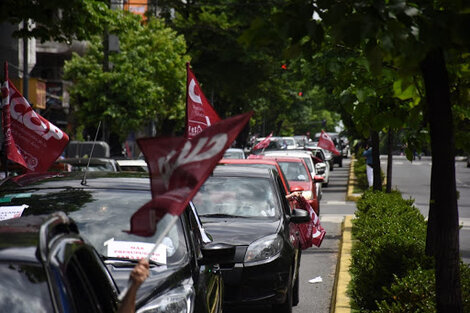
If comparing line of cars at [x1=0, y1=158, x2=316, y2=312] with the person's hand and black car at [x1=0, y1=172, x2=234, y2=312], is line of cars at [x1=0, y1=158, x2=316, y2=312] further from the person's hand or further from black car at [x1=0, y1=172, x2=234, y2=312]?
the person's hand

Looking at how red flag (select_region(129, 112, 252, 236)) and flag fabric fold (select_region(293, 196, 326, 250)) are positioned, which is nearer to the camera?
red flag (select_region(129, 112, 252, 236))

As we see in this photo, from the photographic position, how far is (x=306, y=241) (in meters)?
12.3

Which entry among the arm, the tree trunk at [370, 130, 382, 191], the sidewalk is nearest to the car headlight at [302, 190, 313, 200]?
the tree trunk at [370, 130, 382, 191]

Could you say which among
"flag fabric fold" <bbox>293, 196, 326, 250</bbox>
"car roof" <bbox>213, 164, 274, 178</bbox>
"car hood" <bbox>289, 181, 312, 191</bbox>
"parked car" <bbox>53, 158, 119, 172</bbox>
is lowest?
"car hood" <bbox>289, 181, 312, 191</bbox>

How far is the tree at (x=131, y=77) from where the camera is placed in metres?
34.9

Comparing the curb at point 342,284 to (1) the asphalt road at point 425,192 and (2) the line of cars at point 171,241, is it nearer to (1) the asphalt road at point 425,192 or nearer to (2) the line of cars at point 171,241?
(2) the line of cars at point 171,241

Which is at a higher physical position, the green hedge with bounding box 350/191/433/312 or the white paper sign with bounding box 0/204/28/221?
the white paper sign with bounding box 0/204/28/221

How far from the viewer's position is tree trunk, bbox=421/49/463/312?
550 cm

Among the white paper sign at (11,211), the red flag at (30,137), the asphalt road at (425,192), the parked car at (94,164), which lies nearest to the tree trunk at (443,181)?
the white paper sign at (11,211)

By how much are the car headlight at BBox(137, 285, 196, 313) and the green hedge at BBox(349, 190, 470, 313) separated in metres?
2.29

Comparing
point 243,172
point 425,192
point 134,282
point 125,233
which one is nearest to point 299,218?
point 243,172

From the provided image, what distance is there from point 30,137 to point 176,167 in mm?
9597

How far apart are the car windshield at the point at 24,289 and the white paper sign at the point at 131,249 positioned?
8.68 ft

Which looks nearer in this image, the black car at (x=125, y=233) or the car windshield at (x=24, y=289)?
the car windshield at (x=24, y=289)
